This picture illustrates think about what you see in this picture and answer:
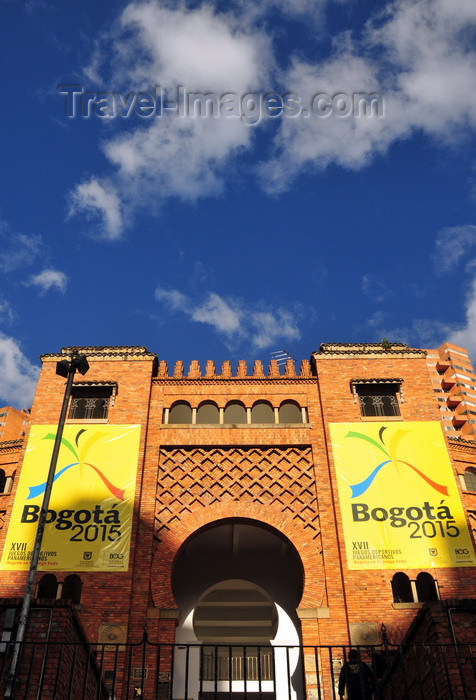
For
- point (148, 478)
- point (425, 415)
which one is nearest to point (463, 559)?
point (425, 415)

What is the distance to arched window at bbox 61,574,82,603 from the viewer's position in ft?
49.0

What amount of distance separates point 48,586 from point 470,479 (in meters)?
12.7

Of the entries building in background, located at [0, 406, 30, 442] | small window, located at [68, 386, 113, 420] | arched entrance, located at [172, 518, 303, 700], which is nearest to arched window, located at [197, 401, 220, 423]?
small window, located at [68, 386, 113, 420]

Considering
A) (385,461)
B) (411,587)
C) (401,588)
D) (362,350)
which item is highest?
(362,350)

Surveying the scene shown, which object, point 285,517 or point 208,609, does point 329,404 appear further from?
point 208,609

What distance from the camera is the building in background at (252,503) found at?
48.0ft

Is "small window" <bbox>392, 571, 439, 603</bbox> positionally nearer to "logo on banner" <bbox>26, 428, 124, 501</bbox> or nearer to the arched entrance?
the arched entrance

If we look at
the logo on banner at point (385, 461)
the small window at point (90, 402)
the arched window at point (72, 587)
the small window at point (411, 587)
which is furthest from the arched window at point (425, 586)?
the small window at point (90, 402)

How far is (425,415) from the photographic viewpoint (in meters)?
18.0

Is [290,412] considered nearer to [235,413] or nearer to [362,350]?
[235,413]

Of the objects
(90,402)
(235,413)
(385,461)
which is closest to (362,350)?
(385,461)

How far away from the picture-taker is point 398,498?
1606cm

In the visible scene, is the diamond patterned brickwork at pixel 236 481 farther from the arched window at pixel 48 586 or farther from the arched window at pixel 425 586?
the arched window at pixel 48 586

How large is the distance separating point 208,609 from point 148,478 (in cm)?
911
